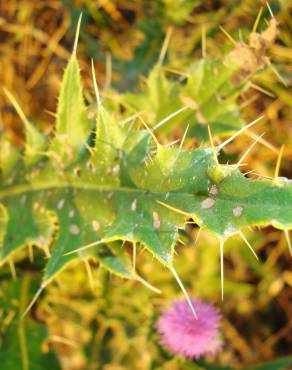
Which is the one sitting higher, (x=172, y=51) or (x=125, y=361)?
(x=172, y=51)

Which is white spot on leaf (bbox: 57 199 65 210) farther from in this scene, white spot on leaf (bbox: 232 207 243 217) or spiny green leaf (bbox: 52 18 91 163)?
white spot on leaf (bbox: 232 207 243 217)

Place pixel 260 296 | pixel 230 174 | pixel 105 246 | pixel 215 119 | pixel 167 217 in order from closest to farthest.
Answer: pixel 230 174 → pixel 167 217 → pixel 105 246 → pixel 215 119 → pixel 260 296

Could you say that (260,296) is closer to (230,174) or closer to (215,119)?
(215,119)

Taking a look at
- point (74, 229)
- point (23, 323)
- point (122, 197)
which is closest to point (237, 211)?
point (122, 197)

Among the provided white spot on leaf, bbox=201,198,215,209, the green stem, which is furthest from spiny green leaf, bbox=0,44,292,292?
the green stem

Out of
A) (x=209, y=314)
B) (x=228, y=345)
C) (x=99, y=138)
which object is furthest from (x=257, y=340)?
(x=99, y=138)

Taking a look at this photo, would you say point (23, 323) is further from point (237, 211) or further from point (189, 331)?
point (237, 211)
